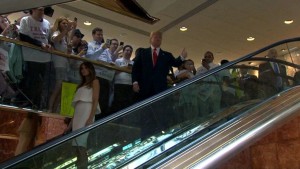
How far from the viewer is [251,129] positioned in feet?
11.0

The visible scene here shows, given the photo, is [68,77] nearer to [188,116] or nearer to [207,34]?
[188,116]

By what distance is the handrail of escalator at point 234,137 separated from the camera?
2750mm

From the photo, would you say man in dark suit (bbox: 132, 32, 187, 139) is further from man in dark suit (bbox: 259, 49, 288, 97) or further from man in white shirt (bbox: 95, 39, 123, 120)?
man in white shirt (bbox: 95, 39, 123, 120)

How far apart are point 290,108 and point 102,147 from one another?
1.79m

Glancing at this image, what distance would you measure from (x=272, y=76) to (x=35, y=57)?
351cm

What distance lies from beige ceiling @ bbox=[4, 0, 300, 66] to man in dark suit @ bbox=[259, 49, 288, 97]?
5.10m

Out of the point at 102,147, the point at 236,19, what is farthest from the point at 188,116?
the point at 236,19

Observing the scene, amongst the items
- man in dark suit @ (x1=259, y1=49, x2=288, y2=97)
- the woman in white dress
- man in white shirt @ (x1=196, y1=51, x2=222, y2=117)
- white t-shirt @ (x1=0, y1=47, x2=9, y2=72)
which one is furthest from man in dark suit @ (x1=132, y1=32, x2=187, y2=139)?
white t-shirt @ (x1=0, y1=47, x2=9, y2=72)

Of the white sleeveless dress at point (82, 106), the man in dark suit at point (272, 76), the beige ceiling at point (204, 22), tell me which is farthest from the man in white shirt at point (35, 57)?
the beige ceiling at point (204, 22)

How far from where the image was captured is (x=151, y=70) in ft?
18.4


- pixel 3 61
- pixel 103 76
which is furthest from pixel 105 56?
pixel 3 61

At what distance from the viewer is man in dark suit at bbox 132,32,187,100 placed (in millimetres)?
5531

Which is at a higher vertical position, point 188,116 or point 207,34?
point 207,34

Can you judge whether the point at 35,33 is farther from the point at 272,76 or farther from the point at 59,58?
the point at 272,76
